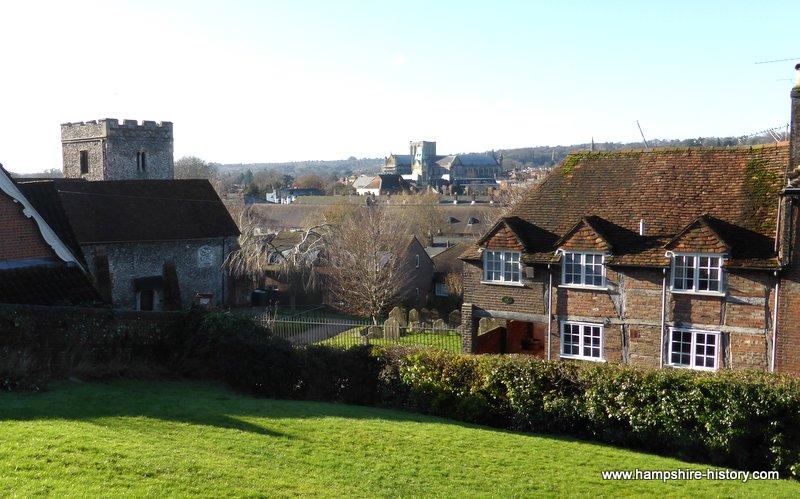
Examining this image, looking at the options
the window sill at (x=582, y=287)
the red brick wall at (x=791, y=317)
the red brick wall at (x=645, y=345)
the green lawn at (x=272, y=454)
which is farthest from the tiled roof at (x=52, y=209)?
the red brick wall at (x=791, y=317)

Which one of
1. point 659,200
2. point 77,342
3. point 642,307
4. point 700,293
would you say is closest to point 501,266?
point 642,307

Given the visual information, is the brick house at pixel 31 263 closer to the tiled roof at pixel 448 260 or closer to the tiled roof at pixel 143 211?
the tiled roof at pixel 143 211

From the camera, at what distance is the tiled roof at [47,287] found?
1886 cm

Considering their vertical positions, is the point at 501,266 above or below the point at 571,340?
above

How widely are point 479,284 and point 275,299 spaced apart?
23802mm

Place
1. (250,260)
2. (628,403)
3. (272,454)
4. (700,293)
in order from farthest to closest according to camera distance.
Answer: (250,260), (700,293), (628,403), (272,454)

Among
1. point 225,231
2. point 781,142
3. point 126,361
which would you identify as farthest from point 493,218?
point 126,361

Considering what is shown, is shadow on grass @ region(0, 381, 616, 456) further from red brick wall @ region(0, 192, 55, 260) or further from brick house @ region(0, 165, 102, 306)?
red brick wall @ region(0, 192, 55, 260)

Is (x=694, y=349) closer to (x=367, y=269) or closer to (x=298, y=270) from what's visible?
(x=367, y=269)

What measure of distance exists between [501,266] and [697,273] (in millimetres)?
6331

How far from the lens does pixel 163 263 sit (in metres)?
38.8

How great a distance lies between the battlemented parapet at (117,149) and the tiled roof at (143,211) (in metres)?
9.63

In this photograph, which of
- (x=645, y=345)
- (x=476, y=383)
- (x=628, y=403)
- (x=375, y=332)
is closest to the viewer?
(x=628, y=403)

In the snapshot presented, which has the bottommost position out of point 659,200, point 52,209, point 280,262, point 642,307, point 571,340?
point 571,340
